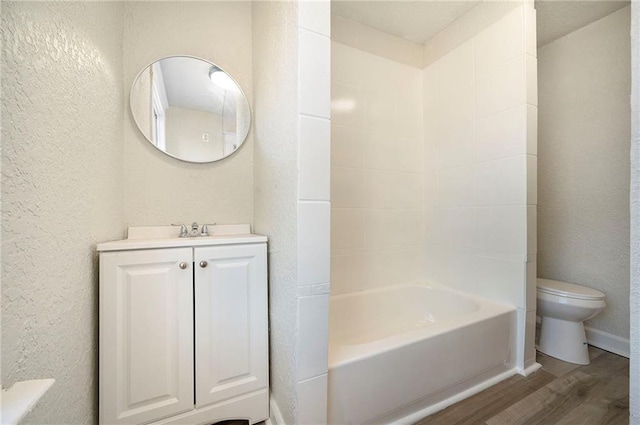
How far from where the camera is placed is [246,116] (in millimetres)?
1527

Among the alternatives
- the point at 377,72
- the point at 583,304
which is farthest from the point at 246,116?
the point at 583,304

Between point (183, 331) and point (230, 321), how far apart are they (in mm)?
192

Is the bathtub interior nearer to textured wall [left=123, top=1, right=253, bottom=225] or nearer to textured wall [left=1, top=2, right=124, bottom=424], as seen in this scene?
textured wall [left=123, top=1, right=253, bottom=225]

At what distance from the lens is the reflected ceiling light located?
147 centimetres

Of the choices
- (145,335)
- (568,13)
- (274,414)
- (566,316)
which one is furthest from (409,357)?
(568,13)

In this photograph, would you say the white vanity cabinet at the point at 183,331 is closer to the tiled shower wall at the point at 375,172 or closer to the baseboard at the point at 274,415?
the baseboard at the point at 274,415

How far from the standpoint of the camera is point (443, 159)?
2.03 metres

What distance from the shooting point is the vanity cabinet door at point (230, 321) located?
3.64 ft

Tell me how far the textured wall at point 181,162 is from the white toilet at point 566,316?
2.12m

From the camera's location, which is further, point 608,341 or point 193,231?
point 608,341

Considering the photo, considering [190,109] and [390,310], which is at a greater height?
[190,109]

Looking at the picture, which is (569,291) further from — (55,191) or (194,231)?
(55,191)

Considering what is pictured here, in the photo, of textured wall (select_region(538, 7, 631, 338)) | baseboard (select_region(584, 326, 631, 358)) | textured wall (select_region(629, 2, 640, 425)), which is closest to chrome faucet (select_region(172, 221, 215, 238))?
textured wall (select_region(629, 2, 640, 425))

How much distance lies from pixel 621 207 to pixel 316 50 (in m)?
2.40
